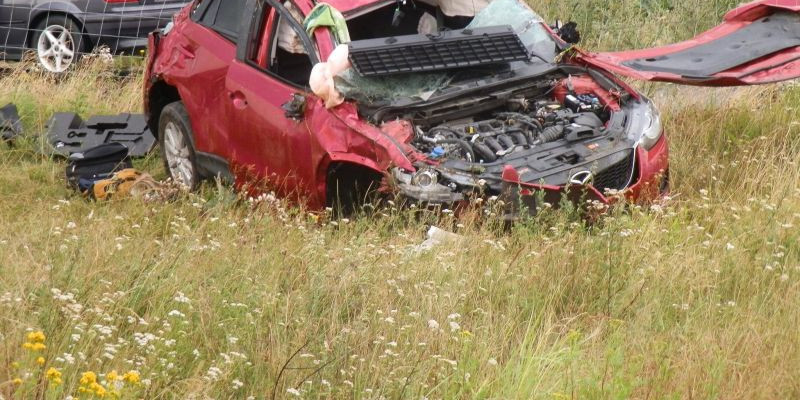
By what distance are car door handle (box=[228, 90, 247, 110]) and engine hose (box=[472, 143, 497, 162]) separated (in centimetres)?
170

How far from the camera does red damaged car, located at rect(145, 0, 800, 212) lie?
7.98m

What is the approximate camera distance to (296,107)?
8359mm

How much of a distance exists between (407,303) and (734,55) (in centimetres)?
353

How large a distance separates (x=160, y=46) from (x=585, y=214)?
13.2ft

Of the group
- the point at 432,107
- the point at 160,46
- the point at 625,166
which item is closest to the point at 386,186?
the point at 432,107

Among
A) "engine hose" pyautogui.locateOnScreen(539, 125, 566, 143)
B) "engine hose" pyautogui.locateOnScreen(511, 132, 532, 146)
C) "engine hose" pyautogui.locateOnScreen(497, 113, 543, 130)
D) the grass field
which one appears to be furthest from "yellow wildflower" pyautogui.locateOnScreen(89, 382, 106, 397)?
"engine hose" pyautogui.locateOnScreen(497, 113, 543, 130)

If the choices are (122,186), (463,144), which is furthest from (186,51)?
(463,144)

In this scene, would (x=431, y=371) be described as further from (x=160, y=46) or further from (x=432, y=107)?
(x=160, y=46)

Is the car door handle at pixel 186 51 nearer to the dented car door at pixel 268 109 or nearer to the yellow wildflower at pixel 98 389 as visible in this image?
the dented car door at pixel 268 109

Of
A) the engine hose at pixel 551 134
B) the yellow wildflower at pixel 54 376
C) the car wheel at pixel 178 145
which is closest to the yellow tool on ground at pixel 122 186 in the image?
the car wheel at pixel 178 145

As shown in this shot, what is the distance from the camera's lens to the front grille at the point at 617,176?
796 cm

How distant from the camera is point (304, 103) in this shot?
27.4 ft

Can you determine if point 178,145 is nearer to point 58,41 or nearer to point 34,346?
point 58,41

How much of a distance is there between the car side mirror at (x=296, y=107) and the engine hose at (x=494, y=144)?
1126 millimetres
